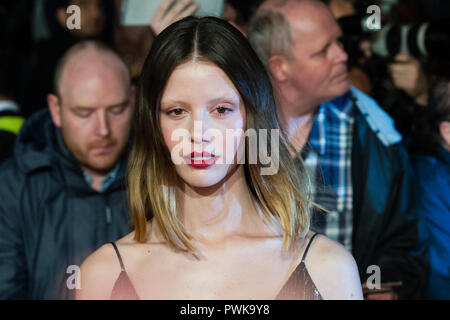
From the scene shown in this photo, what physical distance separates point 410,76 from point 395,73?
58mm

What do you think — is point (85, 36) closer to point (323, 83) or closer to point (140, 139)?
point (323, 83)

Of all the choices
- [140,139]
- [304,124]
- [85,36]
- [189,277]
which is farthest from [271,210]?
[85,36]

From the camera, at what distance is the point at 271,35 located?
2.37 m

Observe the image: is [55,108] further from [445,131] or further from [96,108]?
[445,131]

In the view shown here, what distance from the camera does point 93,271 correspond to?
1532 mm

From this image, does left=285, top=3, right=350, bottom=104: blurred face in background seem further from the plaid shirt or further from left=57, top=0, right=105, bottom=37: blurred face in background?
left=57, top=0, right=105, bottom=37: blurred face in background

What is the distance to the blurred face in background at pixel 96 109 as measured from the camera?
224 cm

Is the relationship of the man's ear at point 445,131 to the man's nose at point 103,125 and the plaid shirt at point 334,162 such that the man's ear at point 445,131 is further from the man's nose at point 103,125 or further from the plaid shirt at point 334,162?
the man's nose at point 103,125

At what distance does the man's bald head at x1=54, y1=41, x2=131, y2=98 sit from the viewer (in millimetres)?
2271

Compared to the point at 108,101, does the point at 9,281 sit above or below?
below

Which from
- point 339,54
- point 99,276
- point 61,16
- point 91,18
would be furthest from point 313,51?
point 61,16
